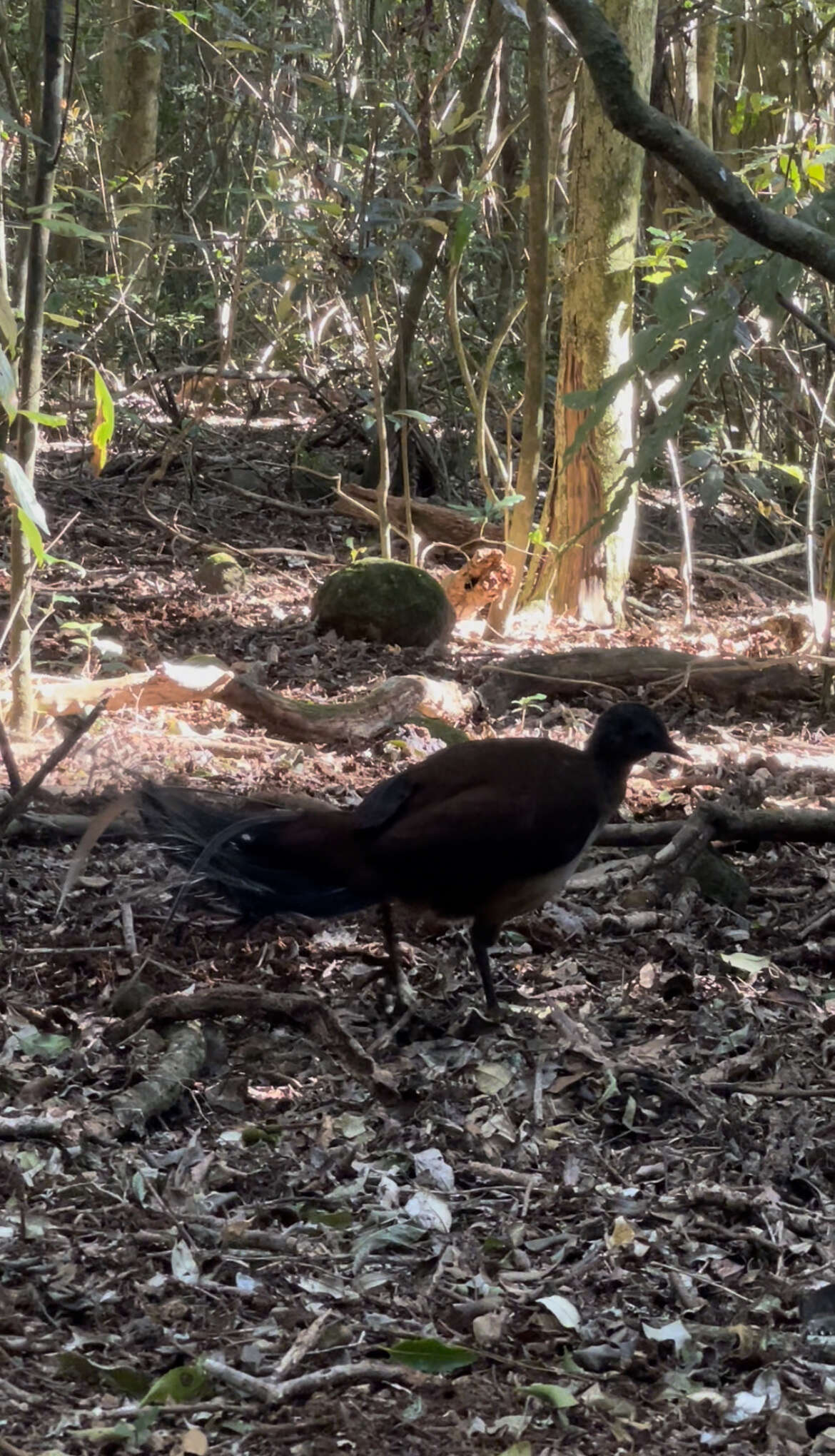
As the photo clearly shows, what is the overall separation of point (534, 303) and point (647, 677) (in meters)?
2.42

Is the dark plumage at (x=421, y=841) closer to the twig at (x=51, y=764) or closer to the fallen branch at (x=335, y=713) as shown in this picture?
the twig at (x=51, y=764)

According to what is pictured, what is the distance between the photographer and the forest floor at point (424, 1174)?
2436 millimetres

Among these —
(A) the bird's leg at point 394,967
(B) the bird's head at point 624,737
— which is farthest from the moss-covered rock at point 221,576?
(A) the bird's leg at point 394,967

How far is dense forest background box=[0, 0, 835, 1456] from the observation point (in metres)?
2.52

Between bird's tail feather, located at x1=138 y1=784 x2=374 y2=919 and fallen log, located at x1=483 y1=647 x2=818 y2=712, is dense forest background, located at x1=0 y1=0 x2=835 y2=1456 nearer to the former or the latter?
fallen log, located at x1=483 y1=647 x2=818 y2=712

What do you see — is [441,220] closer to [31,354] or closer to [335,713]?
[335,713]

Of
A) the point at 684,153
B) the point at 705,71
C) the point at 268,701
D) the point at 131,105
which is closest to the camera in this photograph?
the point at 684,153

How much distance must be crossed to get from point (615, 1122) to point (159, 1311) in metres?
1.30

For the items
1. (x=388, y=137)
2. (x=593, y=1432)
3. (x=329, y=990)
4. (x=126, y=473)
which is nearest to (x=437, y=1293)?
(x=593, y=1432)

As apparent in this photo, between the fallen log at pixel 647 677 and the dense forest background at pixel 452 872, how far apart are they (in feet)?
0.08

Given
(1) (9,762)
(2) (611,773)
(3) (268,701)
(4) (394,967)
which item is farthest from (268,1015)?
(3) (268,701)

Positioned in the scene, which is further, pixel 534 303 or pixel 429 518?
pixel 429 518

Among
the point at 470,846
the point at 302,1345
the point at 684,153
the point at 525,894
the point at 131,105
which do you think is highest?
the point at 131,105

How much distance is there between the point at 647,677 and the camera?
22.9ft
